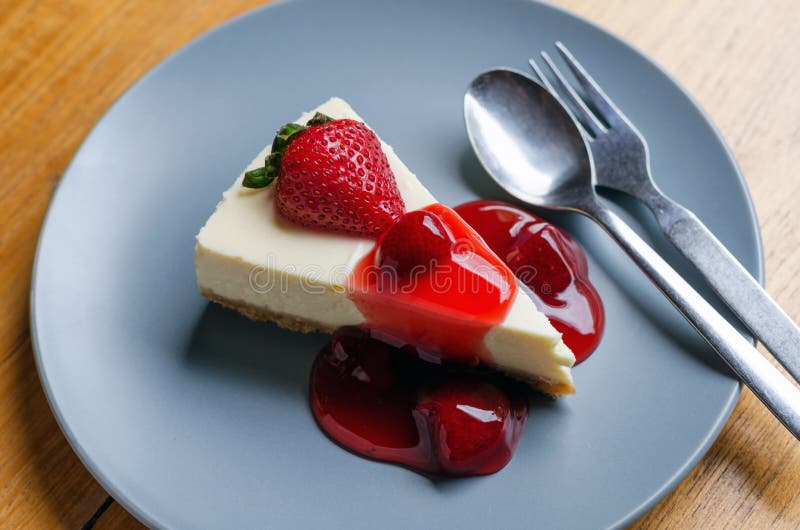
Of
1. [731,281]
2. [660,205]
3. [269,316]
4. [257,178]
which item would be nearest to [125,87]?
[257,178]

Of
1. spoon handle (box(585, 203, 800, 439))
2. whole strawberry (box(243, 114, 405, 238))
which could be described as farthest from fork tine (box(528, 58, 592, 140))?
whole strawberry (box(243, 114, 405, 238))

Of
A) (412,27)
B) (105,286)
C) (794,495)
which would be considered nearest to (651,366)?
(794,495)

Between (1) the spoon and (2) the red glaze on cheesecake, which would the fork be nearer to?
(1) the spoon

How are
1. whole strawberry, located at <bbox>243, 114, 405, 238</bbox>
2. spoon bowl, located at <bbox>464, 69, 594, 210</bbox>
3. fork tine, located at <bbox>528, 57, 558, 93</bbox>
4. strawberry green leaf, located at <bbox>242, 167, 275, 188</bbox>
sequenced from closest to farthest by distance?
whole strawberry, located at <bbox>243, 114, 405, 238</bbox>
strawberry green leaf, located at <bbox>242, 167, 275, 188</bbox>
spoon bowl, located at <bbox>464, 69, 594, 210</bbox>
fork tine, located at <bbox>528, 57, 558, 93</bbox>

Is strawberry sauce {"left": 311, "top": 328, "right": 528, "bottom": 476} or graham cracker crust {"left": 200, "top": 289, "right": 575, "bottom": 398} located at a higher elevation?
strawberry sauce {"left": 311, "top": 328, "right": 528, "bottom": 476}

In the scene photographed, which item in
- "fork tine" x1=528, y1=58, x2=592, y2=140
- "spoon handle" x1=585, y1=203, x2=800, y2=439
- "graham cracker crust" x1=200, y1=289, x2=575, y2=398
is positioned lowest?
"graham cracker crust" x1=200, y1=289, x2=575, y2=398

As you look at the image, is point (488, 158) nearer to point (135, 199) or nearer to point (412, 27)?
point (412, 27)

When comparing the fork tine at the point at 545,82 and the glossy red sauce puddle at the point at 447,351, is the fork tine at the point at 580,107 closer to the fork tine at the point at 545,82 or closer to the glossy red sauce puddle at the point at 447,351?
the fork tine at the point at 545,82
